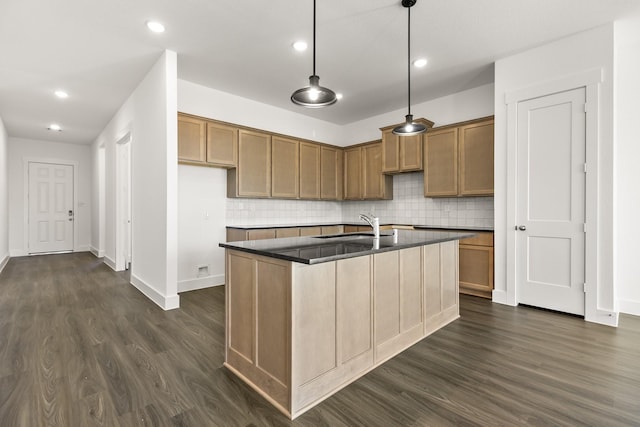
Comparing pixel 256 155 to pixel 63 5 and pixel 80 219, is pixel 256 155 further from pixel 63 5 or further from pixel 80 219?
pixel 80 219

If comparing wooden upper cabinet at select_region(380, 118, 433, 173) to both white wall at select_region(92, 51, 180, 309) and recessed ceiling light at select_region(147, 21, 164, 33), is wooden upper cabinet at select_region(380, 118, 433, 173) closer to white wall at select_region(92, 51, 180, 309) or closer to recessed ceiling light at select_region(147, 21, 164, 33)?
white wall at select_region(92, 51, 180, 309)

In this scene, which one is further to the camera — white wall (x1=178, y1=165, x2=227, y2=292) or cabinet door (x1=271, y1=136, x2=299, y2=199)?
cabinet door (x1=271, y1=136, x2=299, y2=199)

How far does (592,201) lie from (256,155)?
421 centimetres

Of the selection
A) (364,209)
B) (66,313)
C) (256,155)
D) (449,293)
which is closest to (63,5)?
(256,155)

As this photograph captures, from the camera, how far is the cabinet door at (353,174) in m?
6.02

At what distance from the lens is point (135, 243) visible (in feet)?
15.1

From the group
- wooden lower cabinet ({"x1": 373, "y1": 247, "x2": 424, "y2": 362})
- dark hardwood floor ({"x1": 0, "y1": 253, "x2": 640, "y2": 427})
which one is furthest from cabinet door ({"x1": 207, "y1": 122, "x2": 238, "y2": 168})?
wooden lower cabinet ({"x1": 373, "y1": 247, "x2": 424, "y2": 362})

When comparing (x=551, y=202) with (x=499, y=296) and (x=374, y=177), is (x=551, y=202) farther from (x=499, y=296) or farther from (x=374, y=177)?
(x=374, y=177)

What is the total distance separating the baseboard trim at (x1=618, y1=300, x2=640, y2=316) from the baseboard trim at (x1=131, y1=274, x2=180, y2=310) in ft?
16.3

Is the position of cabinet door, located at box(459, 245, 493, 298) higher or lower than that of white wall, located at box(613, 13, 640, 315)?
lower

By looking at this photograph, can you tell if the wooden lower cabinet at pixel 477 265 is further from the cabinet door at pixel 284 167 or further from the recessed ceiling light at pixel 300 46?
the recessed ceiling light at pixel 300 46

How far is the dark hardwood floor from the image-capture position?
1.74m

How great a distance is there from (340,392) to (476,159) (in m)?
3.63

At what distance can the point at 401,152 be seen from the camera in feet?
17.0
